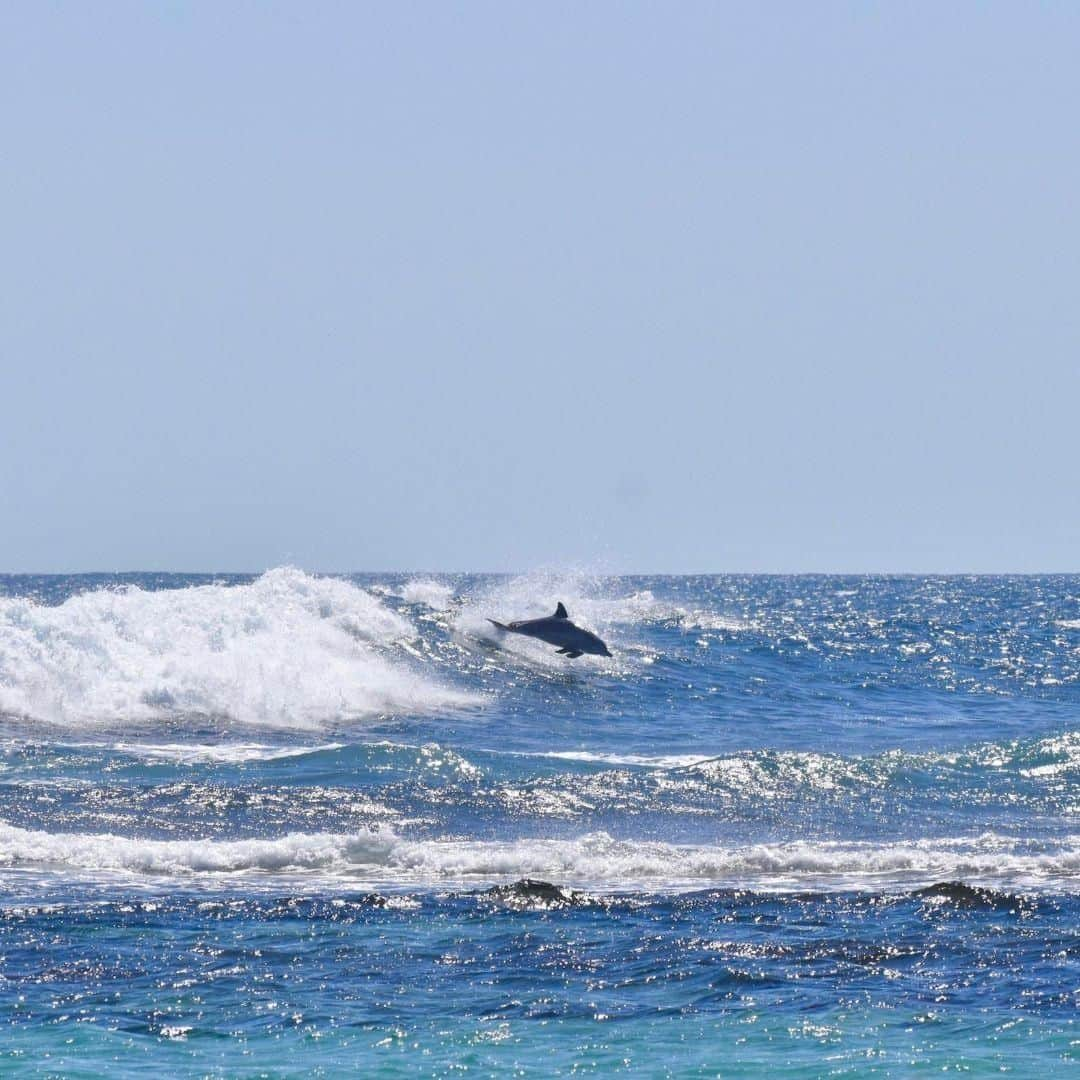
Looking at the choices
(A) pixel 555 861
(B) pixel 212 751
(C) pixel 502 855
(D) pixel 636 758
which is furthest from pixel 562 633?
(A) pixel 555 861

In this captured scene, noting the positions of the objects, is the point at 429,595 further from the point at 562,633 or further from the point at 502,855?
the point at 502,855

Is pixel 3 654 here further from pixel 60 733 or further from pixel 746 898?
pixel 746 898

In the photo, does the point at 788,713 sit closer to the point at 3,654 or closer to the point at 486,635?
the point at 486,635

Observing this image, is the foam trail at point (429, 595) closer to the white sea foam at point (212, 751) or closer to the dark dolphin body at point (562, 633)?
the dark dolphin body at point (562, 633)

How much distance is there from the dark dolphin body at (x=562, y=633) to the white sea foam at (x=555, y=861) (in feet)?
→ 65.4

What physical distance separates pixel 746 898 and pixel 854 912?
1171mm

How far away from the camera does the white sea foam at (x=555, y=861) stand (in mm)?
17719

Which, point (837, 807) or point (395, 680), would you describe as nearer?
point (837, 807)

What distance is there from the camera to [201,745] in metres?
27.6

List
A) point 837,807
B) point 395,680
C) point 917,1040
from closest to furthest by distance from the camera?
point 917,1040 → point 837,807 → point 395,680

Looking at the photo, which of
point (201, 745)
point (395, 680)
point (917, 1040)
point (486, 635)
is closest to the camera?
point (917, 1040)

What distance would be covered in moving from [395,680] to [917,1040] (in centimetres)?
2548

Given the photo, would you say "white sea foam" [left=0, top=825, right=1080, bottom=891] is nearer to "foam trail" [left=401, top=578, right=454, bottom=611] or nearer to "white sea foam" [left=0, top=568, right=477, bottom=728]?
"white sea foam" [left=0, top=568, right=477, bottom=728]

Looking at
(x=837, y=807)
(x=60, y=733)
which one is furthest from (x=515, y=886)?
(x=60, y=733)
